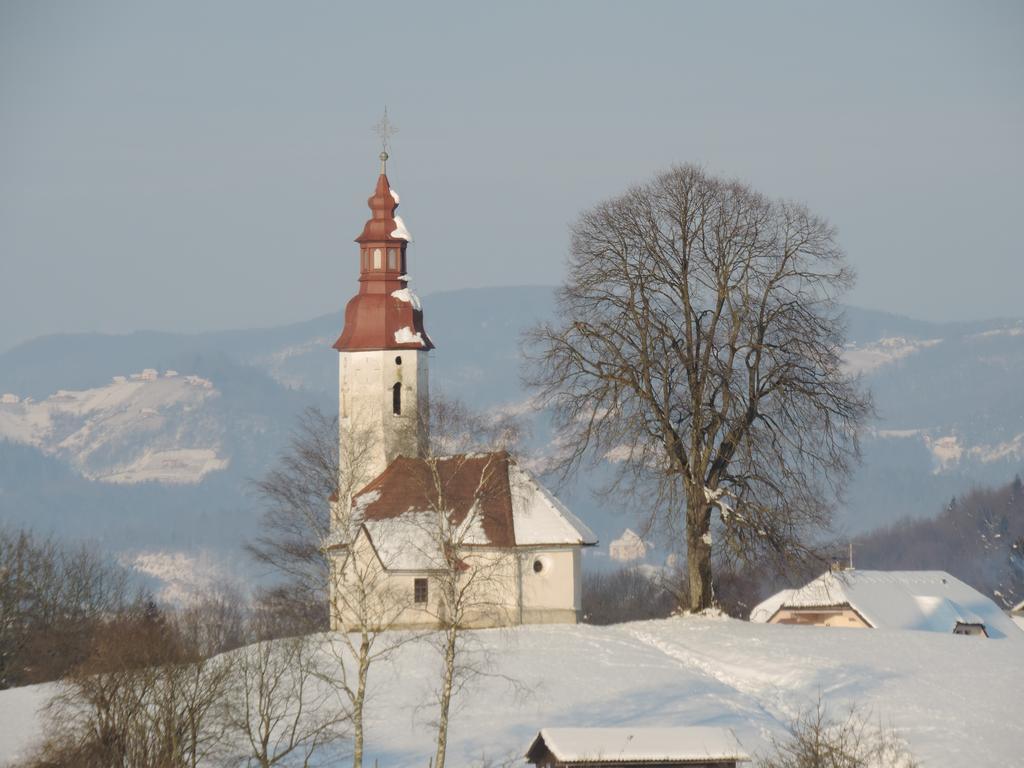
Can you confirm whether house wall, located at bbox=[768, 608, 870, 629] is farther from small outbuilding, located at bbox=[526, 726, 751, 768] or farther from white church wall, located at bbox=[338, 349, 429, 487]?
small outbuilding, located at bbox=[526, 726, 751, 768]

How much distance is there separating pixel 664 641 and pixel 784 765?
2092 cm

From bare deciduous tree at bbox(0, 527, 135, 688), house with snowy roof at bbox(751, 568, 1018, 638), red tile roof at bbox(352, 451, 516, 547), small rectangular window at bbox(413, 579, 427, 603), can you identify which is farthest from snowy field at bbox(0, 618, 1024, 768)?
house with snowy roof at bbox(751, 568, 1018, 638)

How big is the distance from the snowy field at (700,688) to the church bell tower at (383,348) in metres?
10.1

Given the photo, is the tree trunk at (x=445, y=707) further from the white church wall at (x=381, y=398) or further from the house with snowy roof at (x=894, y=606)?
the house with snowy roof at (x=894, y=606)

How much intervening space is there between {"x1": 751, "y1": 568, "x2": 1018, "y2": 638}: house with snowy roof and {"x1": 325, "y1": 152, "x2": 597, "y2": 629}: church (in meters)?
22.4

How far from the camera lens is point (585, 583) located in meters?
154

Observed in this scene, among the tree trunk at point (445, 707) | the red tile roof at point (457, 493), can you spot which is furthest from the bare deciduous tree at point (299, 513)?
the tree trunk at point (445, 707)

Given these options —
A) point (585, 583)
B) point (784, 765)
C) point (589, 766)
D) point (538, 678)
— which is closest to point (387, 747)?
point (538, 678)

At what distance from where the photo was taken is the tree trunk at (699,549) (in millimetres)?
57250

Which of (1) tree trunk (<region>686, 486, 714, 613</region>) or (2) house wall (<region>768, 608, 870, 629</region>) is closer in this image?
(1) tree trunk (<region>686, 486, 714, 613</region>)

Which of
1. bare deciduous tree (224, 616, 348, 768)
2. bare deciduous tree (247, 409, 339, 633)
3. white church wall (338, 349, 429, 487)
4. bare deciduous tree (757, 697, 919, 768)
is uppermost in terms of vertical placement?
white church wall (338, 349, 429, 487)

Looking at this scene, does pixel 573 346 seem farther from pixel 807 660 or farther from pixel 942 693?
pixel 942 693

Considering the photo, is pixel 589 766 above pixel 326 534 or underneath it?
underneath

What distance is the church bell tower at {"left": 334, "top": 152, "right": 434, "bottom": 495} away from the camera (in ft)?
213
